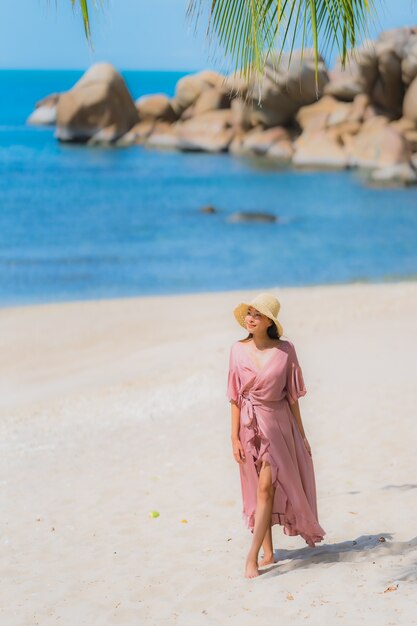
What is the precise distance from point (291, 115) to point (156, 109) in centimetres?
1031

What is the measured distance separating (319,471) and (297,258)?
18854 mm

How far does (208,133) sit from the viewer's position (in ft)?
169

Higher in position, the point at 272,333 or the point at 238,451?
the point at 272,333

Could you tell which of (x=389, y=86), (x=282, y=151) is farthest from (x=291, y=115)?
(x=389, y=86)

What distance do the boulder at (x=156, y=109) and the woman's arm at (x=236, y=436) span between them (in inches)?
2012

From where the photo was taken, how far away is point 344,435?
31.9 feet

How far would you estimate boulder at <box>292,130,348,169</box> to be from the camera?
4356 cm

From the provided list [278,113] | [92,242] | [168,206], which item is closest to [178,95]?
[278,113]

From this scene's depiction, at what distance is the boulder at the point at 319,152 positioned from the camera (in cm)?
4356

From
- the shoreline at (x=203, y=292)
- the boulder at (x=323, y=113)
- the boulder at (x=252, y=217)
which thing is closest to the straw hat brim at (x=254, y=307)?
the shoreline at (x=203, y=292)

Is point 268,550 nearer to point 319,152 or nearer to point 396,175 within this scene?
point 396,175

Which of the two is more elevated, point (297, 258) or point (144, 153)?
point (297, 258)

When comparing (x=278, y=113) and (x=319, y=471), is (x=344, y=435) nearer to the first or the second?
(x=319, y=471)

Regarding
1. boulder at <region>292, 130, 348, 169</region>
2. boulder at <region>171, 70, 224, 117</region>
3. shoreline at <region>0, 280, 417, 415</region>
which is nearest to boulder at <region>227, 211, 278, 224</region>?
boulder at <region>292, 130, 348, 169</region>
